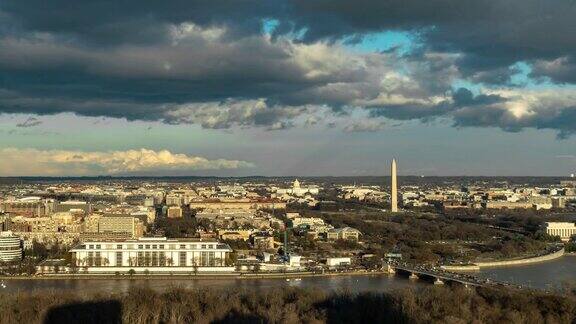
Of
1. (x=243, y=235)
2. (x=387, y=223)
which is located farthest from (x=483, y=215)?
(x=243, y=235)

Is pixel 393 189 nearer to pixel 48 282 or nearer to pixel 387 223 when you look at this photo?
pixel 387 223

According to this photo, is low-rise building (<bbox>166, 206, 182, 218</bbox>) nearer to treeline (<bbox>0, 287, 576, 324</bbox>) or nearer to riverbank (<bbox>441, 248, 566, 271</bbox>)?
riverbank (<bbox>441, 248, 566, 271</bbox>)

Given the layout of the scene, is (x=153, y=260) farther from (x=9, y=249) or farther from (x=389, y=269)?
(x=389, y=269)

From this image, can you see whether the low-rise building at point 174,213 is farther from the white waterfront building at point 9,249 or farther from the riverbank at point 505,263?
the riverbank at point 505,263

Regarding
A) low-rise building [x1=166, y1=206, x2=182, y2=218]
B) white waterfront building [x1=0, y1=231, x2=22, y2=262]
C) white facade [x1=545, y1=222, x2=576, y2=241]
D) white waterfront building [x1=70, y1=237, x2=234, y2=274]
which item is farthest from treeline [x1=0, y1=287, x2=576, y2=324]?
low-rise building [x1=166, y1=206, x2=182, y2=218]

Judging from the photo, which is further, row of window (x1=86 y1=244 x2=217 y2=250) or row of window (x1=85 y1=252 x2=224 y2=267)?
row of window (x1=86 y1=244 x2=217 y2=250)

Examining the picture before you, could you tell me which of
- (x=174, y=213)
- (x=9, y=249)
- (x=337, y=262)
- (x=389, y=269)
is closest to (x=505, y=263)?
(x=389, y=269)
